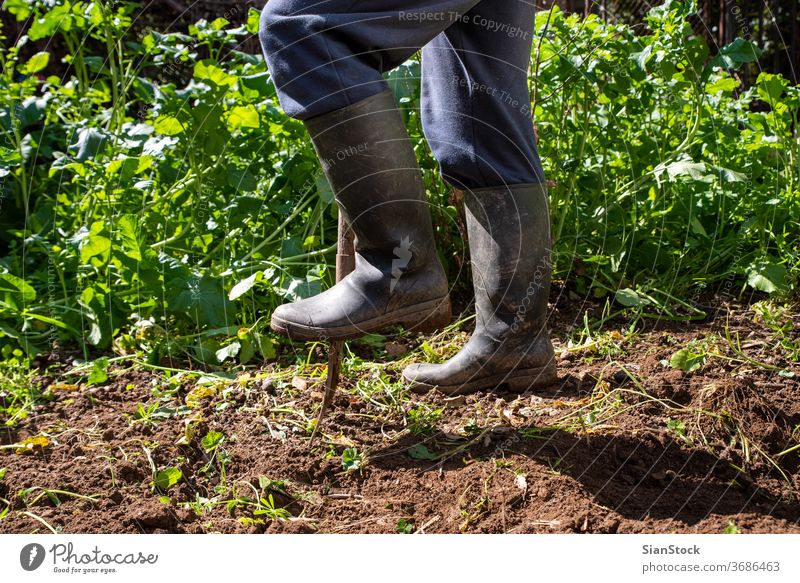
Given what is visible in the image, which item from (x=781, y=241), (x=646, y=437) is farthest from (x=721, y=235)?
(x=646, y=437)

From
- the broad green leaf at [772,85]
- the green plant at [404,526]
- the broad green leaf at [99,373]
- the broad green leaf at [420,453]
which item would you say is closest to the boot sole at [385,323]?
the broad green leaf at [420,453]

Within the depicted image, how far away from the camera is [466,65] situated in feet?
5.72

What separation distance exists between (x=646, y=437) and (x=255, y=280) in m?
1.09

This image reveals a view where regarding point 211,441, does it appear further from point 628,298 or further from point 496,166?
point 628,298

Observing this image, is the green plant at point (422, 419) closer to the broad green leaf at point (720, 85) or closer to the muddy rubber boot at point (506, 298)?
the muddy rubber boot at point (506, 298)

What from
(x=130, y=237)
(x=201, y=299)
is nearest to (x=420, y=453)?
(x=201, y=299)

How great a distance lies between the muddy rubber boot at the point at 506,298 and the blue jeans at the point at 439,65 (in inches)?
2.2

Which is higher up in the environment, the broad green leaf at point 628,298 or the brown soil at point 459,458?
the broad green leaf at point 628,298

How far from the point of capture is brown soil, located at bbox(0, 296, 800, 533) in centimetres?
153

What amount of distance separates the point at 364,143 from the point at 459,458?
656 millimetres

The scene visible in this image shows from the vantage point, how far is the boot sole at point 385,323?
1746 mm

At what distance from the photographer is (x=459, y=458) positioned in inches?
68.4

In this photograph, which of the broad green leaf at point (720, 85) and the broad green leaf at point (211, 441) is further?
the broad green leaf at point (720, 85)

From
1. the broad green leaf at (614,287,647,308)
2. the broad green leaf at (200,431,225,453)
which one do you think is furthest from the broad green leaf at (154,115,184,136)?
the broad green leaf at (614,287,647,308)
